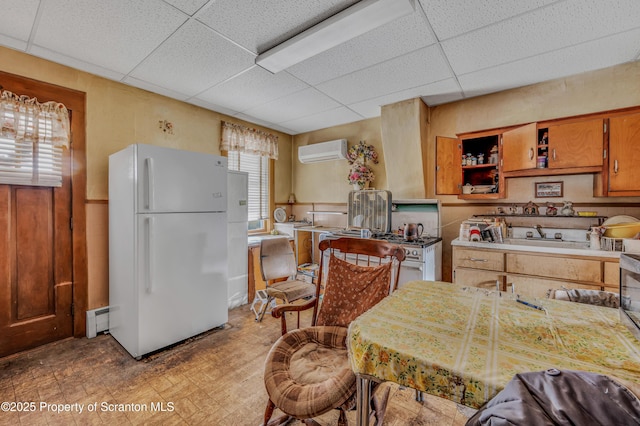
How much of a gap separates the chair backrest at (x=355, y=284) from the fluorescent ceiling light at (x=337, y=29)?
144 centimetres

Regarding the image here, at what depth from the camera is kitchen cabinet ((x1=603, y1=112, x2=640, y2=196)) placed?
216cm

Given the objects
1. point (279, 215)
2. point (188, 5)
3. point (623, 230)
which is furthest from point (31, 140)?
point (623, 230)

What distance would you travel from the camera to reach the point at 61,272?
2.43 m

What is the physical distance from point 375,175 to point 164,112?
9.11ft

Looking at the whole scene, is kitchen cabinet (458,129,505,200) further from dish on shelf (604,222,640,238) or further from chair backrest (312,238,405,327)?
chair backrest (312,238,405,327)

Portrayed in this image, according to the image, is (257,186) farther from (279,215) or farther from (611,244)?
(611,244)

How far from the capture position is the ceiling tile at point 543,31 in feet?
5.49

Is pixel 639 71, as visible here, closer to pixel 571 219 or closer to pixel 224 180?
pixel 571 219

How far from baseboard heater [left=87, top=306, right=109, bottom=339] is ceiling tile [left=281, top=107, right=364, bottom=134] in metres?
3.16

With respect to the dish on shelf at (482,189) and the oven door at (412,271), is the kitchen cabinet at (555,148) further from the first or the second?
the oven door at (412,271)

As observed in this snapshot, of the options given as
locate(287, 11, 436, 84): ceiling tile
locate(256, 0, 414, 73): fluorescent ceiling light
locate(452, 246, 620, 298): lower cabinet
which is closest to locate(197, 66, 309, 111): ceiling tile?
locate(287, 11, 436, 84): ceiling tile

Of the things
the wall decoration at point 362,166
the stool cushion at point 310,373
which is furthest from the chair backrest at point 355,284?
the wall decoration at point 362,166

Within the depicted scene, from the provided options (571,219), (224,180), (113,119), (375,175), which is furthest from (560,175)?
(113,119)

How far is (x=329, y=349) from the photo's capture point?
1.51 m
